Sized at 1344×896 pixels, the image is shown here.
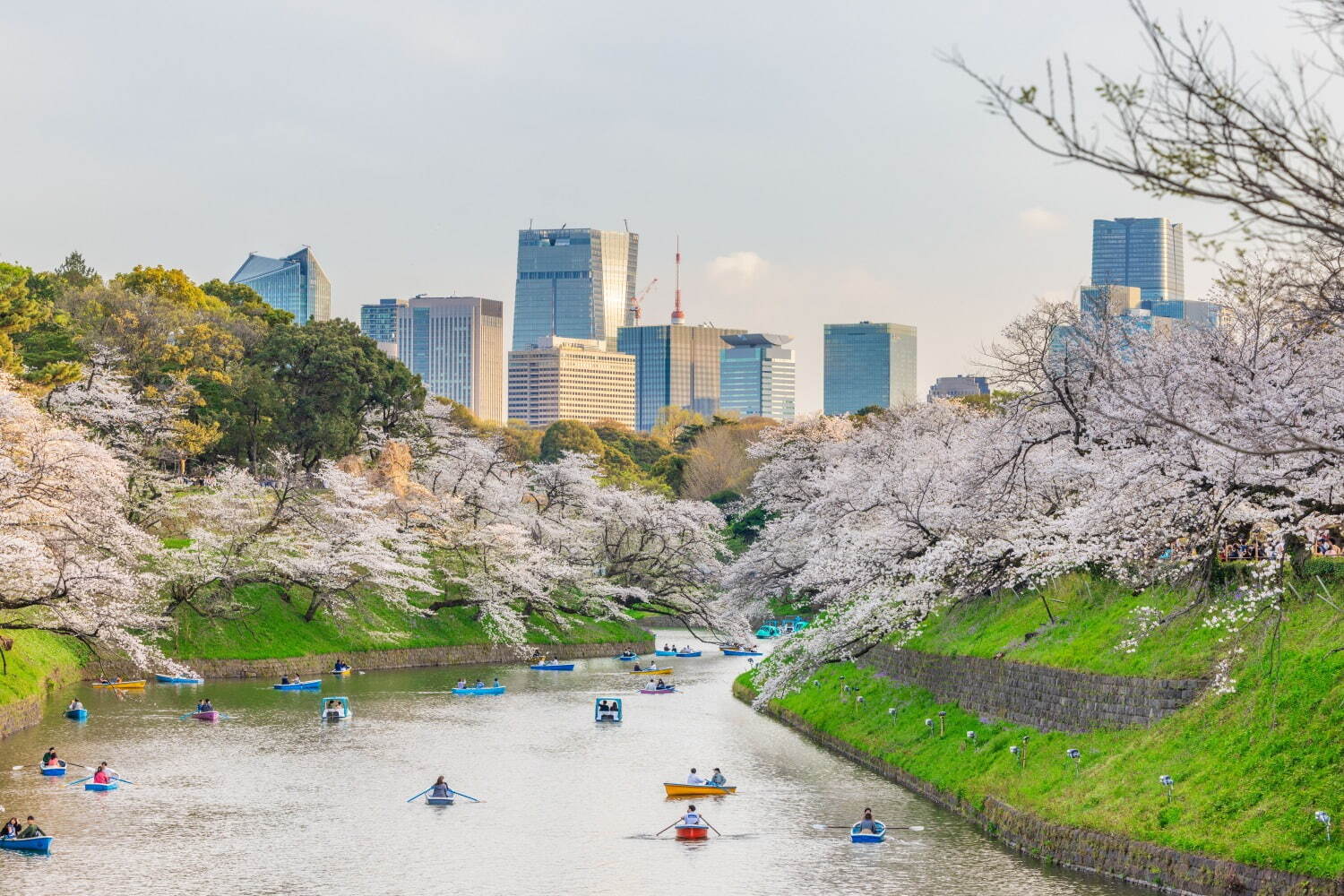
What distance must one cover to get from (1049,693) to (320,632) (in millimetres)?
42783

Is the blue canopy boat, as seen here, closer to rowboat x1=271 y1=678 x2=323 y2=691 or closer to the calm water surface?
the calm water surface

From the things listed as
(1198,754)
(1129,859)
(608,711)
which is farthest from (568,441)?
(1129,859)

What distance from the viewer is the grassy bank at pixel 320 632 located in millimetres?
62188

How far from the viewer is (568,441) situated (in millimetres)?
153500

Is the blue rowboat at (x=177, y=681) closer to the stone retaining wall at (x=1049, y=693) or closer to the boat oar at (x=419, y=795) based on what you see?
the boat oar at (x=419, y=795)

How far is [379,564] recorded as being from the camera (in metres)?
65.9

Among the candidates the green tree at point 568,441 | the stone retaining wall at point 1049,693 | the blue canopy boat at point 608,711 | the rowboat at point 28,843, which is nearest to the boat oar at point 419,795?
the rowboat at point 28,843

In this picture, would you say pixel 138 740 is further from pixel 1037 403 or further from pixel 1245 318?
pixel 1245 318

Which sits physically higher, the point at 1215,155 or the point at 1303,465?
the point at 1215,155

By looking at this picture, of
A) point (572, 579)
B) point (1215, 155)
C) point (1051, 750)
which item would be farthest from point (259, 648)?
point (1215, 155)

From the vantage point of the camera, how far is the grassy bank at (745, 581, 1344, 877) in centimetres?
2356

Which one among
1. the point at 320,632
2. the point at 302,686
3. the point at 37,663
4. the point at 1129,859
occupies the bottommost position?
Result: the point at 302,686

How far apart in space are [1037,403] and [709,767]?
1396cm

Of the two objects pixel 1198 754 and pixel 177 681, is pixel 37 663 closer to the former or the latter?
pixel 177 681
